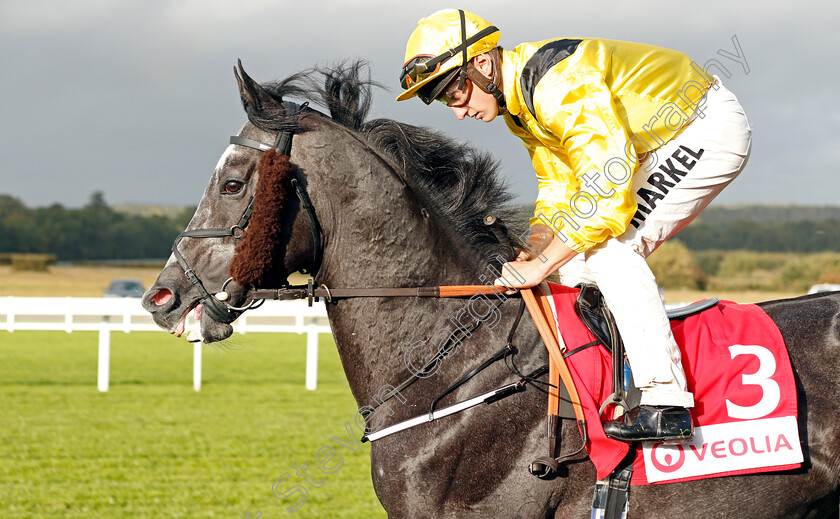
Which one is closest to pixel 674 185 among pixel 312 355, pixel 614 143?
pixel 614 143

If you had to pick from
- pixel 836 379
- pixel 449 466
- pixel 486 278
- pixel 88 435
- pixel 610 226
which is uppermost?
pixel 610 226

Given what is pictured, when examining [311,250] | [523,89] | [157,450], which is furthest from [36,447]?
[523,89]

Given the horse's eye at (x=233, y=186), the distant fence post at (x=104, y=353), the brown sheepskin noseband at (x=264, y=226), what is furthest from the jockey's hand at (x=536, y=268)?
the distant fence post at (x=104, y=353)

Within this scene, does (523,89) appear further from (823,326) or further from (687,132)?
(823,326)

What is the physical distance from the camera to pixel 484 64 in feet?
8.51

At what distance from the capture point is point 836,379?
2.57 metres

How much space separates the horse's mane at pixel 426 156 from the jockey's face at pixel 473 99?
0.60ft

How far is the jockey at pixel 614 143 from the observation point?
2.36 metres

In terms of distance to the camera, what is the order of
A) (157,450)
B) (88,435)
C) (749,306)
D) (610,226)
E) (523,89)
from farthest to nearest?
(88,435)
(157,450)
(749,306)
(523,89)
(610,226)

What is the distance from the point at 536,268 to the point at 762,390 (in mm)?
840

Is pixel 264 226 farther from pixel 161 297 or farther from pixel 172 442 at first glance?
pixel 172 442

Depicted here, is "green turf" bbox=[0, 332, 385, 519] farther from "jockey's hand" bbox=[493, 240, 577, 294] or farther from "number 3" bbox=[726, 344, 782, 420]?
"number 3" bbox=[726, 344, 782, 420]

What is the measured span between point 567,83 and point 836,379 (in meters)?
1.34

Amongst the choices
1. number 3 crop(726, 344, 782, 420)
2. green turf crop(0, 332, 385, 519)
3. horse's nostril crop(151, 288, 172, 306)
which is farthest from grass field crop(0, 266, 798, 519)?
number 3 crop(726, 344, 782, 420)
